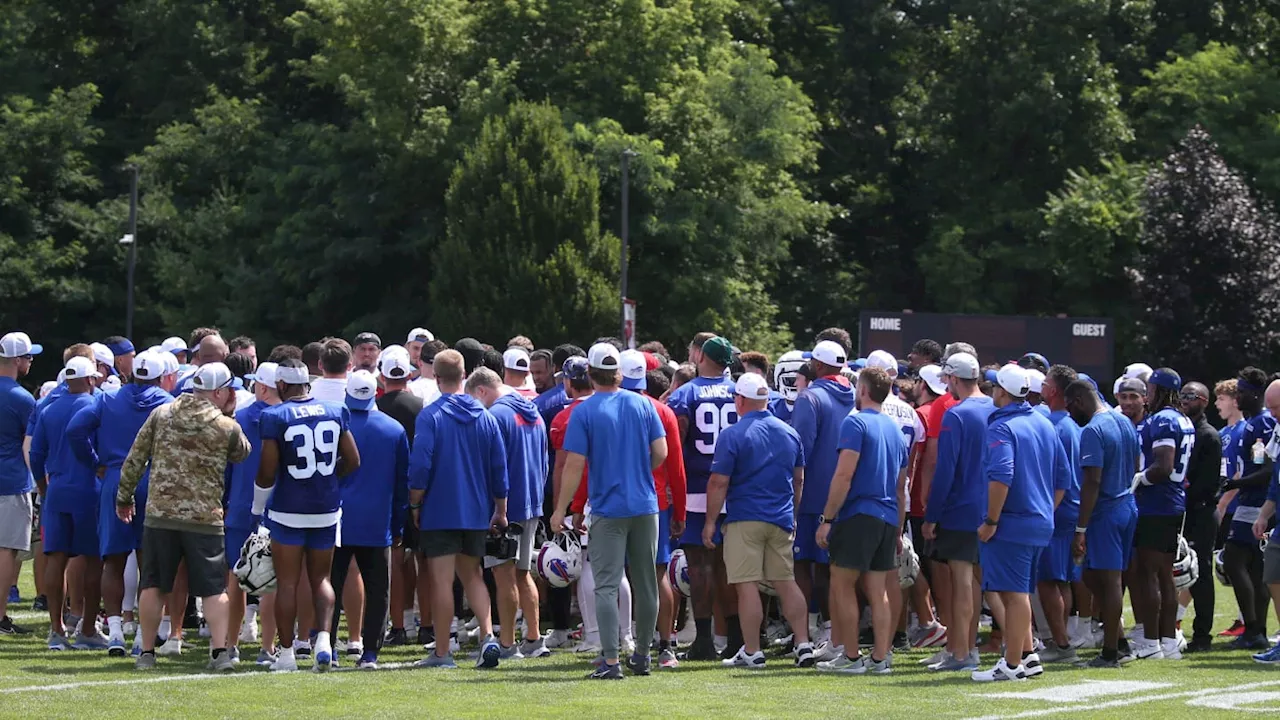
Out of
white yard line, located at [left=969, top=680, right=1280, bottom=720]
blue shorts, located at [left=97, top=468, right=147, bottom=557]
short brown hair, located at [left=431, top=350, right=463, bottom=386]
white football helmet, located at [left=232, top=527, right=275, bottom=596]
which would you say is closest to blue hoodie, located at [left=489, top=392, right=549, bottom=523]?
short brown hair, located at [left=431, top=350, right=463, bottom=386]

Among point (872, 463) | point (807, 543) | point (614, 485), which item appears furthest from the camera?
point (807, 543)

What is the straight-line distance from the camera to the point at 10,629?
14.4 metres

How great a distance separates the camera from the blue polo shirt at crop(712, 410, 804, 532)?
12.3 metres

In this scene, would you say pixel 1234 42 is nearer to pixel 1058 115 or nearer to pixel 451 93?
pixel 1058 115

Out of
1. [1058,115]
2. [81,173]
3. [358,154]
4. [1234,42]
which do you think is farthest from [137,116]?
[1234,42]

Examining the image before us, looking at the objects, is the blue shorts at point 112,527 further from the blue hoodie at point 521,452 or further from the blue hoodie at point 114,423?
the blue hoodie at point 521,452

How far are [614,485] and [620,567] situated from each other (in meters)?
0.52

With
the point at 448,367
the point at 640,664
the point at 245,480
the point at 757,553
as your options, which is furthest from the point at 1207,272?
the point at 245,480

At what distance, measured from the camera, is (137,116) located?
50.0 meters

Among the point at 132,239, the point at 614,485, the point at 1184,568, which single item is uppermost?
the point at 132,239

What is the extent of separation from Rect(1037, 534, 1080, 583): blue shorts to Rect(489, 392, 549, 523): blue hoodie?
3493 millimetres

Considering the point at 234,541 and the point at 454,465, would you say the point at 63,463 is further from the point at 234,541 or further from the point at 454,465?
the point at 454,465

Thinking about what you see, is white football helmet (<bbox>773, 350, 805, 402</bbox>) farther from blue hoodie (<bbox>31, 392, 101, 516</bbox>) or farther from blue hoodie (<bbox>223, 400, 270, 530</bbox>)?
blue hoodie (<bbox>31, 392, 101, 516</bbox>)

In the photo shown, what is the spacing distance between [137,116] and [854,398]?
40.5m
